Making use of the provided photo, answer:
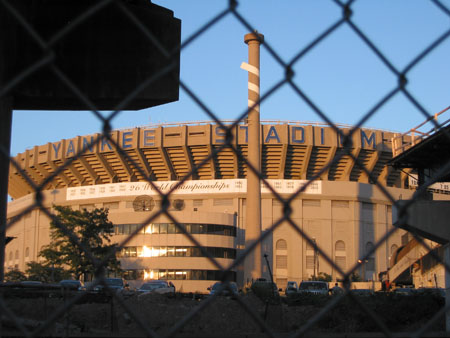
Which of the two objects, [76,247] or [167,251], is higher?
[76,247]

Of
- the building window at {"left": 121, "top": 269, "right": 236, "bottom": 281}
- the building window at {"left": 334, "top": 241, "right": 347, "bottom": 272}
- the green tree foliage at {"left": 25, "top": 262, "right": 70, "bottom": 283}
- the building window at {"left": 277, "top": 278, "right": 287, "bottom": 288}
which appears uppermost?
the building window at {"left": 334, "top": 241, "right": 347, "bottom": 272}

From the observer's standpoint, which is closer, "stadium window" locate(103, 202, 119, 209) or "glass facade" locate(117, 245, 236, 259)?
"glass facade" locate(117, 245, 236, 259)

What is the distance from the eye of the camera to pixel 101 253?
Answer: 40.0 meters

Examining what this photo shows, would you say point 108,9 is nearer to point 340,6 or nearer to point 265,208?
point 340,6

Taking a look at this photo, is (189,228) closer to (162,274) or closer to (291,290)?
(162,274)

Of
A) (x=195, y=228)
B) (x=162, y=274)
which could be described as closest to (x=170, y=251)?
(x=162, y=274)

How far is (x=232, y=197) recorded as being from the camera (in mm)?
62281

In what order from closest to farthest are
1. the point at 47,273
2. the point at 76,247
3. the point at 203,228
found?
1. the point at 76,247
2. the point at 47,273
3. the point at 203,228

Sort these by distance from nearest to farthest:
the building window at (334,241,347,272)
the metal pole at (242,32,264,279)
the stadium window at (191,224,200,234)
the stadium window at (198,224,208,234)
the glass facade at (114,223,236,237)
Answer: the metal pole at (242,32,264,279) < the stadium window at (191,224,200,234) < the glass facade at (114,223,236,237) < the stadium window at (198,224,208,234) < the building window at (334,241,347,272)

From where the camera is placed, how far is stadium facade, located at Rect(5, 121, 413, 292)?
5784 cm

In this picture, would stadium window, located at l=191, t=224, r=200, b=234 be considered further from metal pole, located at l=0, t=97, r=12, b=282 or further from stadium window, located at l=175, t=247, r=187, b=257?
metal pole, located at l=0, t=97, r=12, b=282

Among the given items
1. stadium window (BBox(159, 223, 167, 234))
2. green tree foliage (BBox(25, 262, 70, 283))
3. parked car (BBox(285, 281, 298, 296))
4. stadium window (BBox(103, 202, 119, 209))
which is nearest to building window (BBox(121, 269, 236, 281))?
stadium window (BBox(159, 223, 167, 234))

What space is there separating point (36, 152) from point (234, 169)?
23.7 meters

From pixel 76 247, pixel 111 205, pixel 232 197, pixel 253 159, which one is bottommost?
pixel 76 247
